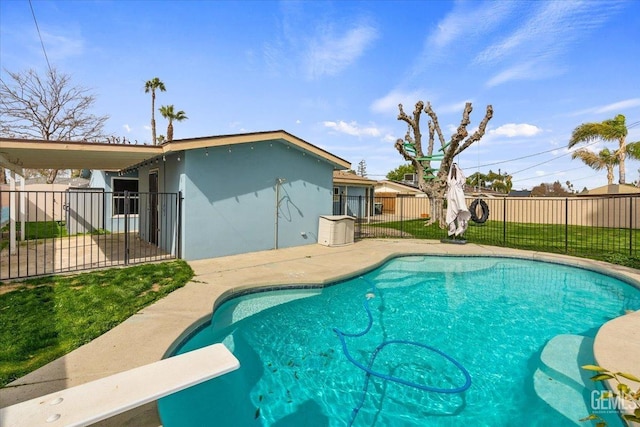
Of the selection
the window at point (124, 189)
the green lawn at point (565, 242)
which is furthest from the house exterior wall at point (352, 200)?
the window at point (124, 189)

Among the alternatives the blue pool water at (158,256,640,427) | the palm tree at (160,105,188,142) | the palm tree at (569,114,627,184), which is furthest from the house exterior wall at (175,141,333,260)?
the palm tree at (160,105,188,142)

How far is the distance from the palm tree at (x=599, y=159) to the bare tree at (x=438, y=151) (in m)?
15.7

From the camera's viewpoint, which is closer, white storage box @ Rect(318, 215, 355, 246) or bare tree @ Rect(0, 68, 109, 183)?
white storage box @ Rect(318, 215, 355, 246)

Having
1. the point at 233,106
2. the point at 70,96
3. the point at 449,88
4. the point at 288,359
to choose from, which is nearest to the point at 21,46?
the point at 233,106

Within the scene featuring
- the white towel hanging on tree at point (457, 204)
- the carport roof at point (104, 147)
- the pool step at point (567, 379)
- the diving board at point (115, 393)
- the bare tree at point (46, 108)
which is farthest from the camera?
the bare tree at point (46, 108)

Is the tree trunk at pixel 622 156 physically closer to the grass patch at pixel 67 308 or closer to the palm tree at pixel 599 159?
the palm tree at pixel 599 159

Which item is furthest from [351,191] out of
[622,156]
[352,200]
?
[622,156]

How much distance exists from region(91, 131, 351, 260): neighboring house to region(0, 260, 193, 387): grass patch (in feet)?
5.76

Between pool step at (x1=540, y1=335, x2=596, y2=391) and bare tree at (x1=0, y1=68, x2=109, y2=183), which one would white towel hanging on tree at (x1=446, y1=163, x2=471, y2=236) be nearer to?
pool step at (x1=540, y1=335, x2=596, y2=391)

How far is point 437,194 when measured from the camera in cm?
1741

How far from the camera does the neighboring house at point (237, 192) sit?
810 centimetres

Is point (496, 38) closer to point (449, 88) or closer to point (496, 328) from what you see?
point (449, 88)

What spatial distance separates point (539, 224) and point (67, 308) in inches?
918

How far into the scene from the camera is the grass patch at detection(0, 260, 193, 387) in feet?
11.1
